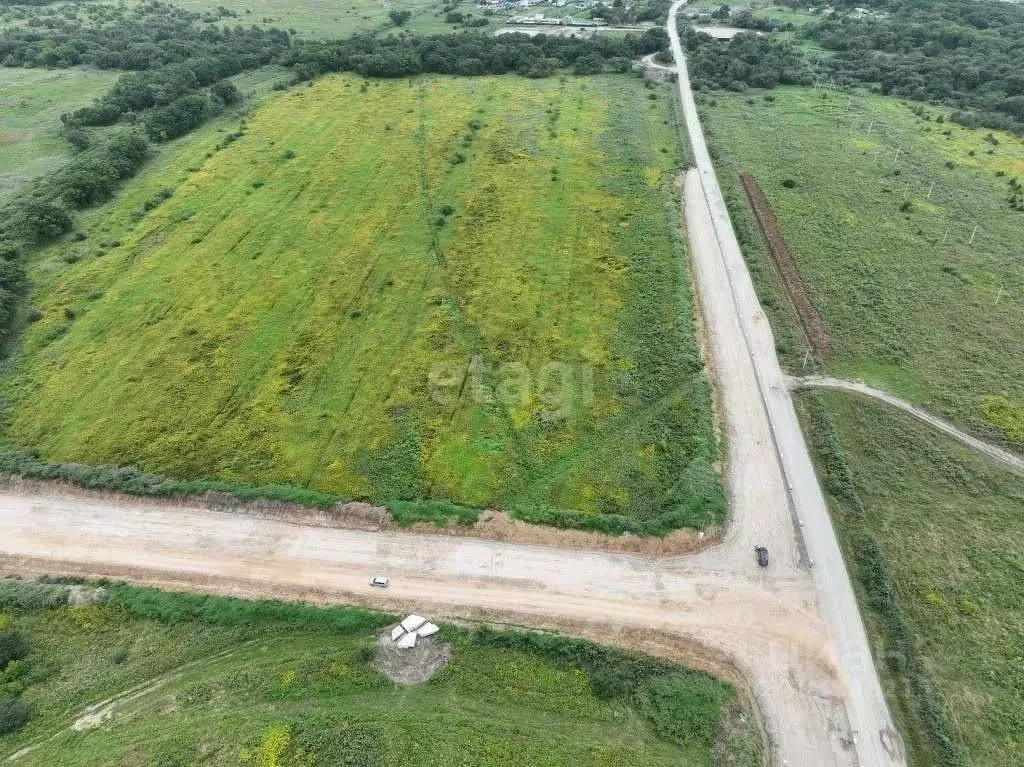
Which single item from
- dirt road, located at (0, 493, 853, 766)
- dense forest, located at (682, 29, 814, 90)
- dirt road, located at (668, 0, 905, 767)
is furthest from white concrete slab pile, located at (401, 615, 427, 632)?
dense forest, located at (682, 29, 814, 90)

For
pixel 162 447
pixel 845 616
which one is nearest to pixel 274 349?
pixel 162 447

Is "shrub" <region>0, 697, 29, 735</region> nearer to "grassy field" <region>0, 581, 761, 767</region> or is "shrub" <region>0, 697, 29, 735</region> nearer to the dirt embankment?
"grassy field" <region>0, 581, 761, 767</region>

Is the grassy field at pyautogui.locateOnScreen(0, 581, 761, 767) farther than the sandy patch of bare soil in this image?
No

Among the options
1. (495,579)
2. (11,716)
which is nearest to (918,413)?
(495,579)

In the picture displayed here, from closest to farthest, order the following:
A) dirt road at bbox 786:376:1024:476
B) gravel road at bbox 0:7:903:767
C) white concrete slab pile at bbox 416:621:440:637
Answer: gravel road at bbox 0:7:903:767 → white concrete slab pile at bbox 416:621:440:637 → dirt road at bbox 786:376:1024:476

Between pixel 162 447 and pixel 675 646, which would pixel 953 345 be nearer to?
pixel 675 646

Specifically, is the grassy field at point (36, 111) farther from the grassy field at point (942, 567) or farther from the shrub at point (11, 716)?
the grassy field at point (942, 567)

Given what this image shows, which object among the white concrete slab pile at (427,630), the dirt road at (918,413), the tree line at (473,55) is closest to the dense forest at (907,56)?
the tree line at (473,55)

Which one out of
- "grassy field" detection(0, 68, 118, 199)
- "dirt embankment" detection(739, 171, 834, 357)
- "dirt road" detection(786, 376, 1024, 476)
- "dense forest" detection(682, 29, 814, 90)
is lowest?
"dirt road" detection(786, 376, 1024, 476)
